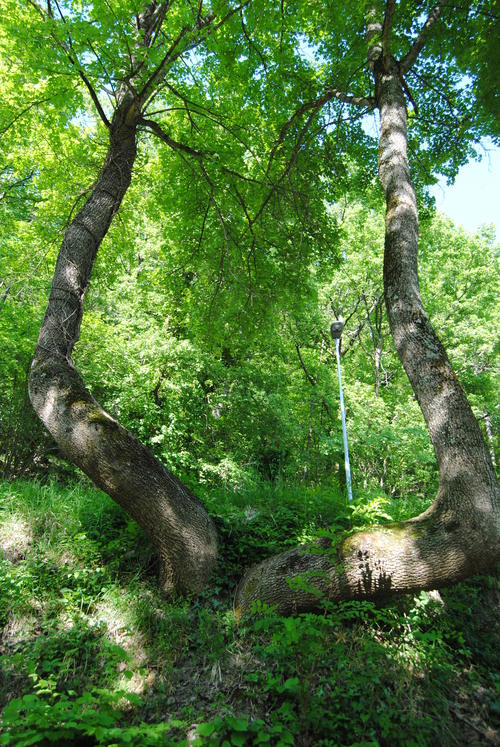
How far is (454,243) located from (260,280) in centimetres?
1603

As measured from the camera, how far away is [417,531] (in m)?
3.14

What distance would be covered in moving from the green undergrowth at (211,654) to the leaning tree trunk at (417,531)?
25cm

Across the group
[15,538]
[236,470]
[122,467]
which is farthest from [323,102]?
[236,470]

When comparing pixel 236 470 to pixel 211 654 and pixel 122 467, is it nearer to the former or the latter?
pixel 122 467

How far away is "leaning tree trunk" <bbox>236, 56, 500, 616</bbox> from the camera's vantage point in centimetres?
292

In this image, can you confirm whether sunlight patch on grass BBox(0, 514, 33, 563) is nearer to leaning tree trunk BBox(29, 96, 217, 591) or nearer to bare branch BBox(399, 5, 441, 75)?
leaning tree trunk BBox(29, 96, 217, 591)

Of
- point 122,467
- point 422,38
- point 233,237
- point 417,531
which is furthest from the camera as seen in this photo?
point 233,237

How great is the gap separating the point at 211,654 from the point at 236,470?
23.7ft

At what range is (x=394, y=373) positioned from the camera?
19844 mm

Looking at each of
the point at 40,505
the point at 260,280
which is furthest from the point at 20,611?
the point at 260,280

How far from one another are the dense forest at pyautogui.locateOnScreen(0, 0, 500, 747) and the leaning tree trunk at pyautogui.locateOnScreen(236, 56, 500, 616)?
0.7 inches

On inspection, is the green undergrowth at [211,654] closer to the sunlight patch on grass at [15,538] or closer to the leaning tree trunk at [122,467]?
the sunlight patch on grass at [15,538]

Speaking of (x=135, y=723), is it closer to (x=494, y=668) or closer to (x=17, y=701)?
(x=17, y=701)

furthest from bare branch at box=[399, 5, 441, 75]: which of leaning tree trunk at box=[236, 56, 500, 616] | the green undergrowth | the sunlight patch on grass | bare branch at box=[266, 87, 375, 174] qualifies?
the sunlight patch on grass
